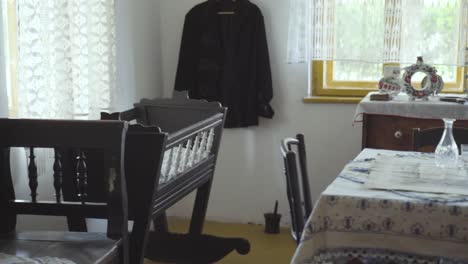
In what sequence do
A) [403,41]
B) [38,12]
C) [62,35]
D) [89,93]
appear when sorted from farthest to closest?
[403,41] < [89,93] < [62,35] < [38,12]

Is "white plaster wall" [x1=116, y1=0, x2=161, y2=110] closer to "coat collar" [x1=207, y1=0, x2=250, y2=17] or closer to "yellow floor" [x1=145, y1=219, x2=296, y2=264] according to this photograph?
Answer: "coat collar" [x1=207, y1=0, x2=250, y2=17]

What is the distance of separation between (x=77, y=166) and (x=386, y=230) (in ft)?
3.57

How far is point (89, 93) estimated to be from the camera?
298 cm

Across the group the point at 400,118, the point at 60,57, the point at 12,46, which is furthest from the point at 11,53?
the point at 400,118

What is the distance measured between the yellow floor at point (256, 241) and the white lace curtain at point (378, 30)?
3.40 feet

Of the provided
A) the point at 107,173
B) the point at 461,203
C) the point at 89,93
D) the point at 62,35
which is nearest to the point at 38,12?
the point at 62,35

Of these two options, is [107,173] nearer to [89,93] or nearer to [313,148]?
[89,93]

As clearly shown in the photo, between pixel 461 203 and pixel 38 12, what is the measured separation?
1.74m

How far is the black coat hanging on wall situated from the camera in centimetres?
379

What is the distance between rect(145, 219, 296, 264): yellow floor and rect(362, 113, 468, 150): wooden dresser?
2.50 feet

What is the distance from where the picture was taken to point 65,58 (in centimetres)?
277

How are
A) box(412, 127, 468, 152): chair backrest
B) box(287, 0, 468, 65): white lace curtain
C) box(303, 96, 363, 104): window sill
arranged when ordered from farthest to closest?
1. box(303, 96, 363, 104): window sill
2. box(287, 0, 468, 65): white lace curtain
3. box(412, 127, 468, 152): chair backrest

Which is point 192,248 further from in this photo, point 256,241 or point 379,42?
point 379,42

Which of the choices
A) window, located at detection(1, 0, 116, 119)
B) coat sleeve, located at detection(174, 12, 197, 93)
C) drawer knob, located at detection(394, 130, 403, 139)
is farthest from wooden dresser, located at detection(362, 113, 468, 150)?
window, located at detection(1, 0, 116, 119)
